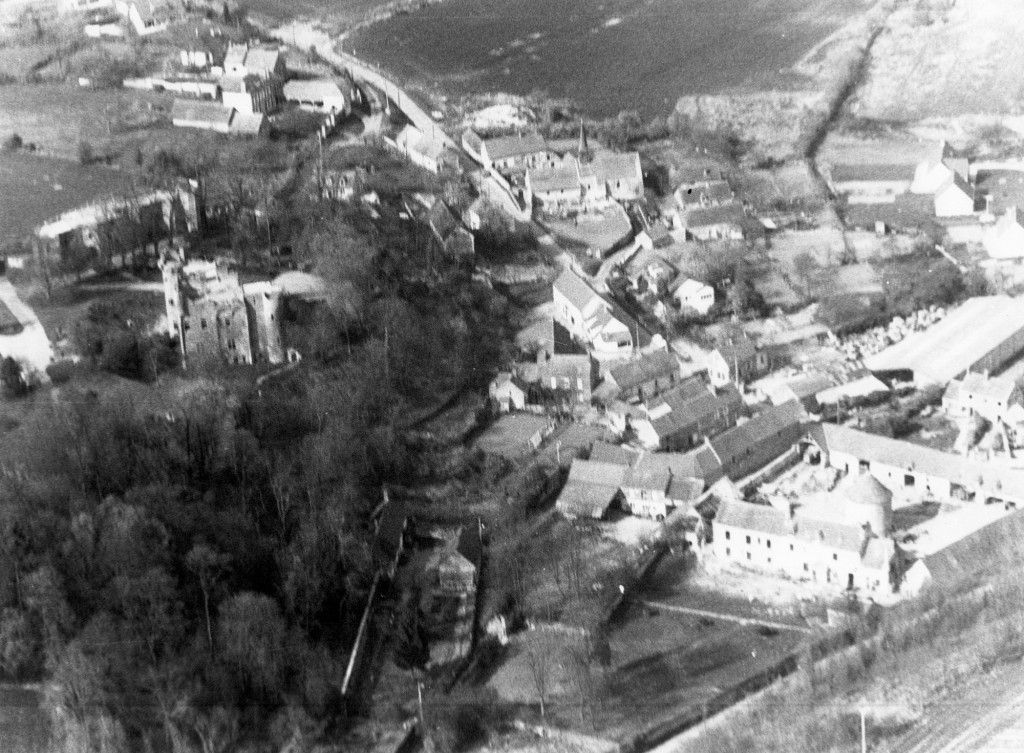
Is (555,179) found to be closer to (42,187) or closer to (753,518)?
(42,187)

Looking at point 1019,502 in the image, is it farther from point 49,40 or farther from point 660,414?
point 49,40

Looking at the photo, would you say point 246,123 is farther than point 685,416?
Yes

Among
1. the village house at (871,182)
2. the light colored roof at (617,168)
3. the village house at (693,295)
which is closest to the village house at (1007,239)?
the village house at (871,182)

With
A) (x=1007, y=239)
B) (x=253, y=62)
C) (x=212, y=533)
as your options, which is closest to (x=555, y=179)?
(x=1007, y=239)

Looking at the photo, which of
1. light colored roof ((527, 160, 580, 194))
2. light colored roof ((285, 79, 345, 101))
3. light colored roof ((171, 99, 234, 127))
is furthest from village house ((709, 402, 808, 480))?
light colored roof ((285, 79, 345, 101))

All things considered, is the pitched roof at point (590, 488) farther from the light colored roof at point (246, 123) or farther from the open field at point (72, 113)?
the light colored roof at point (246, 123)

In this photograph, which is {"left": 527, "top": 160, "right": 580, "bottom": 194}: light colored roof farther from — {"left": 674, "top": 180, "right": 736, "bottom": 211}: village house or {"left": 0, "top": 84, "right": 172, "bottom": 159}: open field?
{"left": 0, "top": 84, "right": 172, "bottom": 159}: open field
